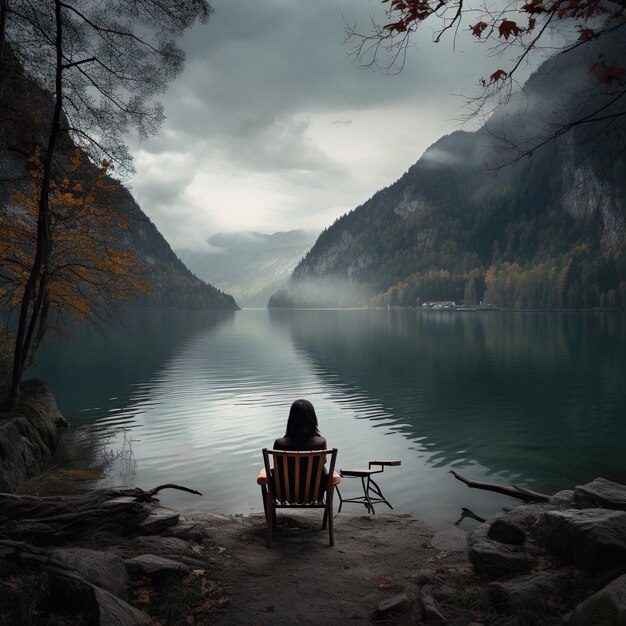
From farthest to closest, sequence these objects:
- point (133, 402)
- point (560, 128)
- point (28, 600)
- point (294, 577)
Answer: point (133, 402)
point (294, 577)
point (560, 128)
point (28, 600)

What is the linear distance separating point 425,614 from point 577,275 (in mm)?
193749

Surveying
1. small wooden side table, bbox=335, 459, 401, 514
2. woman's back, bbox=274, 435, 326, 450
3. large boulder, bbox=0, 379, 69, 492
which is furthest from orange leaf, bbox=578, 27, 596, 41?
large boulder, bbox=0, 379, 69, 492

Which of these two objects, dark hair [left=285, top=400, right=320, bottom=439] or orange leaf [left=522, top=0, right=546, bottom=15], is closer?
orange leaf [left=522, top=0, right=546, bottom=15]

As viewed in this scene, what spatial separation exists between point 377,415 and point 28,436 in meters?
14.1

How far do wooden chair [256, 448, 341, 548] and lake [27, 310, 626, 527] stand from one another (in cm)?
405

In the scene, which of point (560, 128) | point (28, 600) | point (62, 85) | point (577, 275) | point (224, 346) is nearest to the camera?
point (28, 600)

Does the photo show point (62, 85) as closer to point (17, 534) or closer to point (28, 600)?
point (17, 534)

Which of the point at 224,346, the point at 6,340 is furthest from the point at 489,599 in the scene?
the point at 224,346

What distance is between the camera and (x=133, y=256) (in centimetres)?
1866

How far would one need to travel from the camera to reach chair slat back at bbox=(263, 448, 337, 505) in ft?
26.6

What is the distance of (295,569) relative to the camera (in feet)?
Answer: 24.3

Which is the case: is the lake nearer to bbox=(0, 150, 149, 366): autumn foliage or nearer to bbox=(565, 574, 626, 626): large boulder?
bbox=(0, 150, 149, 366): autumn foliage

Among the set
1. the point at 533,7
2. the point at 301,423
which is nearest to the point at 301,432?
the point at 301,423

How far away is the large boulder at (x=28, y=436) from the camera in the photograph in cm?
1220
